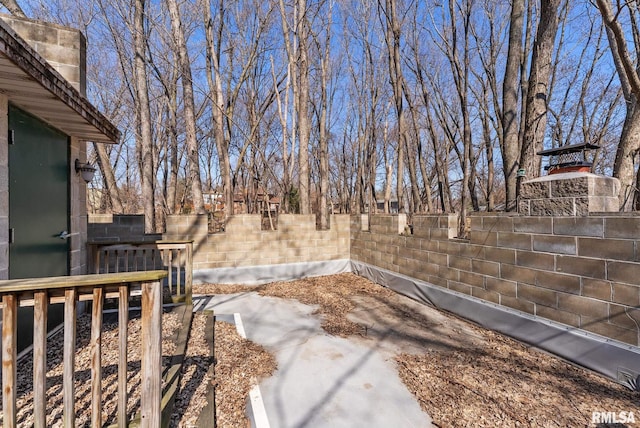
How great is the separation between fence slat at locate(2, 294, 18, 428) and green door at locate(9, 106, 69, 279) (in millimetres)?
1252

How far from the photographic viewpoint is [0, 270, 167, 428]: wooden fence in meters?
1.56

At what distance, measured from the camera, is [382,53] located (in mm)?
11031

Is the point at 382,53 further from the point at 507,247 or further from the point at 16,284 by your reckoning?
the point at 16,284

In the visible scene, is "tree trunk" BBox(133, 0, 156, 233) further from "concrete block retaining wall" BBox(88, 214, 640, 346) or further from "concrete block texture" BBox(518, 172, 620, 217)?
"concrete block texture" BBox(518, 172, 620, 217)

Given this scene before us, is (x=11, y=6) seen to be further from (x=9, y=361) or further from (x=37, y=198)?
(x=9, y=361)

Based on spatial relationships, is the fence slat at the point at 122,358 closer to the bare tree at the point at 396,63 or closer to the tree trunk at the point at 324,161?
the tree trunk at the point at 324,161

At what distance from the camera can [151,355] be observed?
1704mm

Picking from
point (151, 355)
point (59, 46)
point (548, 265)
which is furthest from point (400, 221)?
point (59, 46)

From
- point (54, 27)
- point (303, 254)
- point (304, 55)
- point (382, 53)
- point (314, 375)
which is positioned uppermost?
point (382, 53)

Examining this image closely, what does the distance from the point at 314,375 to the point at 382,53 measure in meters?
11.2

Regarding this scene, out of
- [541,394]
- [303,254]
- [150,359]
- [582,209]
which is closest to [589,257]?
[582,209]

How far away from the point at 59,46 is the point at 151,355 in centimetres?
408

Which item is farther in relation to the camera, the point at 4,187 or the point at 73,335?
the point at 4,187

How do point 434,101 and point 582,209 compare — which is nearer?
point 582,209
